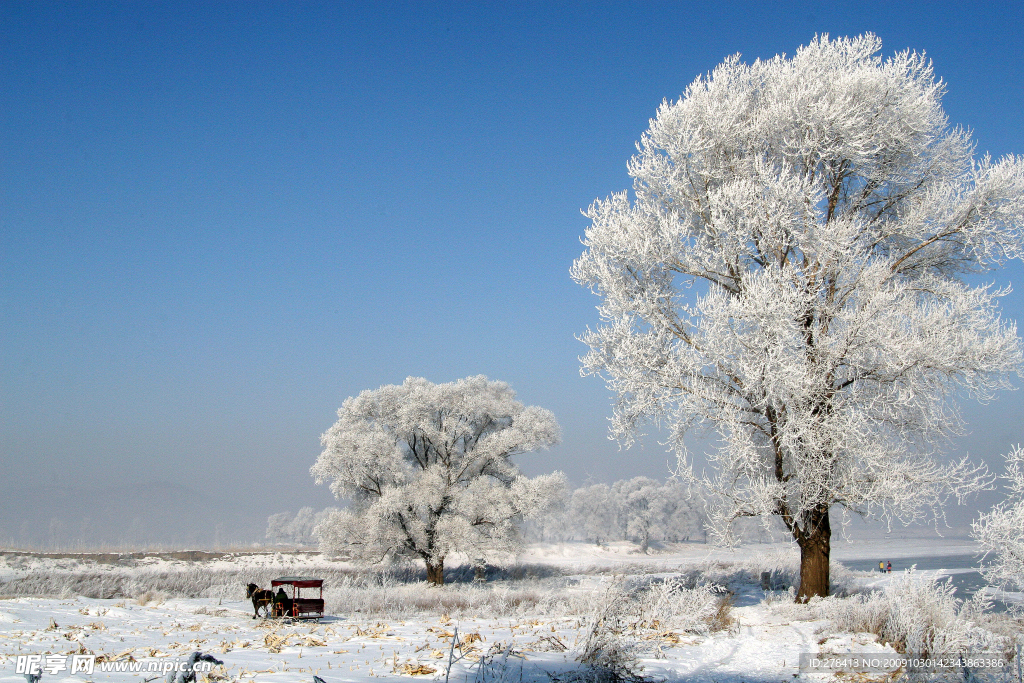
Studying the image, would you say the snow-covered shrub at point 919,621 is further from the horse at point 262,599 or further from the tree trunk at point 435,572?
the tree trunk at point 435,572

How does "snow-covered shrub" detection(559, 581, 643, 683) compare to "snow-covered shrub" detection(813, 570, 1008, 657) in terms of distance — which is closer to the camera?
"snow-covered shrub" detection(559, 581, 643, 683)

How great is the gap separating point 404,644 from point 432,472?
15097 millimetres

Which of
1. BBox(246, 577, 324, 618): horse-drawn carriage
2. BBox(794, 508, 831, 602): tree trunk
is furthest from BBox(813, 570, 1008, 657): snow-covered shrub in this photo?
BBox(246, 577, 324, 618): horse-drawn carriage

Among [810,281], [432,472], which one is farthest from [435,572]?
[810,281]

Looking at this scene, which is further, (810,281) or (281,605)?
(281,605)

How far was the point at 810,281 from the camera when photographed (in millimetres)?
11258

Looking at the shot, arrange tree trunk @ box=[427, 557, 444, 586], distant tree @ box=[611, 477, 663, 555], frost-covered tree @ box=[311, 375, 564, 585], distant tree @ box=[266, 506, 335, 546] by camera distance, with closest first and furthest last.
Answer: frost-covered tree @ box=[311, 375, 564, 585]
tree trunk @ box=[427, 557, 444, 586]
distant tree @ box=[611, 477, 663, 555]
distant tree @ box=[266, 506, 335, 546]

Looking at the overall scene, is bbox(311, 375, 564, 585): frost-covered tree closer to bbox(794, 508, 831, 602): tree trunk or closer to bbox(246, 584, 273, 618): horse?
bbox(246, 584, 273, 618): horse

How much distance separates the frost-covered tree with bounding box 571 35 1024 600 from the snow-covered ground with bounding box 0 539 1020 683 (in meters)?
2.36

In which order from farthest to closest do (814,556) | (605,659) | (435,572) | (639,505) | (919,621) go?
(639,505), (435,572), (814,556), (919,621), (605,659)

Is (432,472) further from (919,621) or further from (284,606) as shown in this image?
(919,621)

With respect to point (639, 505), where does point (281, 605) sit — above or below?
above

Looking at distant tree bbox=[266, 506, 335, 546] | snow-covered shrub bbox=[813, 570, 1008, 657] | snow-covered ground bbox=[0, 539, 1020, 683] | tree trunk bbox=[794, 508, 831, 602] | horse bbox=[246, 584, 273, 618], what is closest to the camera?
snow-covered ground bbox=[0, 539, 1020, 683]

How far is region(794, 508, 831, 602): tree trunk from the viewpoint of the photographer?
38.5ft
